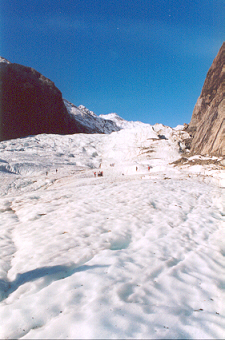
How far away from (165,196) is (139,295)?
28.0 feet

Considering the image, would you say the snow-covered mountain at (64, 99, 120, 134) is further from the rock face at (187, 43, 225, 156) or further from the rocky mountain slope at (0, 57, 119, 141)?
the rock face at (187, 43, 225, 156)

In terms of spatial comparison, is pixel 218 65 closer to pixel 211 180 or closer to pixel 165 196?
pixel 211 180

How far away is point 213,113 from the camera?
31.4 m

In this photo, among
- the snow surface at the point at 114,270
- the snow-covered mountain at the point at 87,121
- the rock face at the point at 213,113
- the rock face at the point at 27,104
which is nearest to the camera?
the snow surface at the point at 114,270

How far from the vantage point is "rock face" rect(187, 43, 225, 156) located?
27578mm

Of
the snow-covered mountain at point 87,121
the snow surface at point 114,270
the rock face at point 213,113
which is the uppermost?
the snow-covered mountain at point 87,121

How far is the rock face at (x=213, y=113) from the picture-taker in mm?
27578

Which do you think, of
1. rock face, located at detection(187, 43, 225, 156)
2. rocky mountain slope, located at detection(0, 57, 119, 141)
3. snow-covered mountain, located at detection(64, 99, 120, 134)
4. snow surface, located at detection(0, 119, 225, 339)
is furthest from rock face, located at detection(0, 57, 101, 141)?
snow surface, located at detection(0, 119, 225, 339)

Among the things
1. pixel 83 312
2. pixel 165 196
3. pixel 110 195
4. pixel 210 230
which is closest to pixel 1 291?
pixel 83 312

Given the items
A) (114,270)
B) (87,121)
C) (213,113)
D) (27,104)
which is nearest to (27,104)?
(27,104)

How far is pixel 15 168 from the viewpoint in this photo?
105ft

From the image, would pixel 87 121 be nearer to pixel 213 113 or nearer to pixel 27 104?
pixel 27 104

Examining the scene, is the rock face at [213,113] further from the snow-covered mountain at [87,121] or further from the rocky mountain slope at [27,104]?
the snow-covered mountain at [87,121]

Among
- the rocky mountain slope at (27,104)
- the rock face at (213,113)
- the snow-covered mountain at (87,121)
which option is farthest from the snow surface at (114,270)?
the snow-covered mountain at (87,121)
